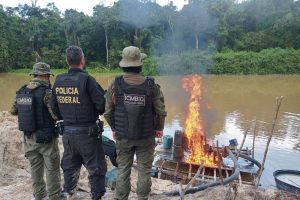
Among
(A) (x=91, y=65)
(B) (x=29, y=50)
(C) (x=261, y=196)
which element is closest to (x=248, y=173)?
(C) (x=261, y=196)

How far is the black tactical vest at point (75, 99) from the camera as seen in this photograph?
3.89 metres

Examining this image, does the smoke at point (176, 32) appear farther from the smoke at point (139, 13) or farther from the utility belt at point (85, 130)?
the utility belt at point (85, 130)

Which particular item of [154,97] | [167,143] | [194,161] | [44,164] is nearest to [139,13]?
[167,143]

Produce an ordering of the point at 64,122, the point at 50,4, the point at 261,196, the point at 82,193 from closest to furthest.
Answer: the point at 64,122 < the point at 261,196 < the point at 82,193 < the point at 50,4

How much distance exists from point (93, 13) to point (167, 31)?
11.7 m

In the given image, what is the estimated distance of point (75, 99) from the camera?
3.91m

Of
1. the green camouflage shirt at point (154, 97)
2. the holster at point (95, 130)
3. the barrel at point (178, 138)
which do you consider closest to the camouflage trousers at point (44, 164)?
the holster at point (95, 130)

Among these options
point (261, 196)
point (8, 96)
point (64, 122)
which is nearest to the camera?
point (64, 122)

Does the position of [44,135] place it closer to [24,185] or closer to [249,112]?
[24,185]

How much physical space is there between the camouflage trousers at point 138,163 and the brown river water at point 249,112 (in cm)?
499

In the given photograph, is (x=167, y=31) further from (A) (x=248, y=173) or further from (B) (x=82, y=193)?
(B) (x=82, y=193)

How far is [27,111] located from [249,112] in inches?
565

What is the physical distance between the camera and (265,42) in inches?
1547

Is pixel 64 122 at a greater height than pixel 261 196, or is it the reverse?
pixel 64 122
